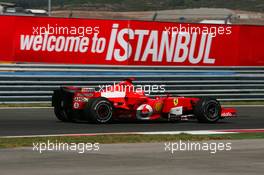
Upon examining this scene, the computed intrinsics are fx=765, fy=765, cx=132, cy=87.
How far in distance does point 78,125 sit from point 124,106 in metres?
1.15

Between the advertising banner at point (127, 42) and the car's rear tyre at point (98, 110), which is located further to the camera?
the advertising banner at point (127, 42)

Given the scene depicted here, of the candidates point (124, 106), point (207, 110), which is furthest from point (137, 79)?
point (124, 106)

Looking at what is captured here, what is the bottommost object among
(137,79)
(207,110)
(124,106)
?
(207,110)

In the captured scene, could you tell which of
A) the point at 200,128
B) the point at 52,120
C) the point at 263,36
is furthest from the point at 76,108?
the point at 263,36

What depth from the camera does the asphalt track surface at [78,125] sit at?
15055mm

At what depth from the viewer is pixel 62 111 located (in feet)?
54.9

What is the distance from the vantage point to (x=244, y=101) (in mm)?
24578

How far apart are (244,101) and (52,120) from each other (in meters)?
9.09

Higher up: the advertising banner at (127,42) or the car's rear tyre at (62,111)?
the advertising banner at (127,42)

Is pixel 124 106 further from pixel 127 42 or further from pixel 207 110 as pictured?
pixel 127 42
